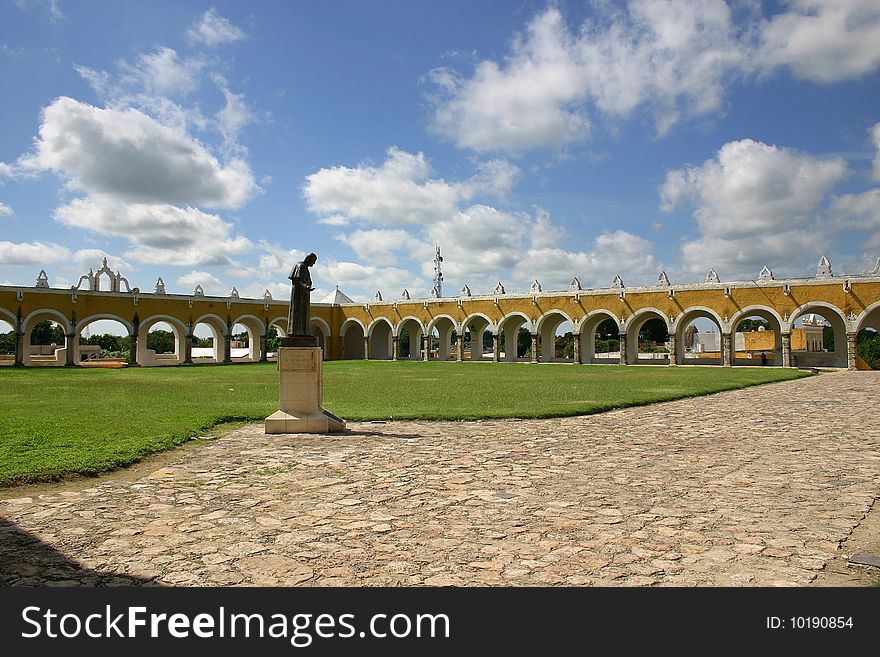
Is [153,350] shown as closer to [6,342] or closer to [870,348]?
[6,342]

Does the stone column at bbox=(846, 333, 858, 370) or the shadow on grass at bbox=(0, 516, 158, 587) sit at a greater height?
the stone column at bbox=(846, 333, 858, 370)

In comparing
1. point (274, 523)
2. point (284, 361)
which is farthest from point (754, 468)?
point (284, 361)

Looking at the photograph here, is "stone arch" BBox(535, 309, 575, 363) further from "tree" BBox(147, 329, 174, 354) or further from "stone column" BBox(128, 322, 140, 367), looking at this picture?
"tree" BBox(147, 329, 174, 354)

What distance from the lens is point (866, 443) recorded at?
739cm

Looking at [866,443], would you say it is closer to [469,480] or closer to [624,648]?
[469,480]

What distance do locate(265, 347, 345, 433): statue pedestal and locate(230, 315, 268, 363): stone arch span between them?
36436 mm

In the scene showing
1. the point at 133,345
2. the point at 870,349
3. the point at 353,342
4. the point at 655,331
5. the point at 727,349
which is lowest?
the point at 870,349

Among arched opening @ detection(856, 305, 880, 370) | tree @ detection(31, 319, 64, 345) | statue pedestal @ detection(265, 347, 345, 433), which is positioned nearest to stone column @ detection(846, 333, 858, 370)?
arched opening @ detection(856, 305, 880, 370)

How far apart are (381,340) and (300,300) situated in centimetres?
4061

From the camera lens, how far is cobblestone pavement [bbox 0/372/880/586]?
3207 mm

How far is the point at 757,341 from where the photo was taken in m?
48.9

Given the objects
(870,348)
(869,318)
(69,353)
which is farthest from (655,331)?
(69,353)

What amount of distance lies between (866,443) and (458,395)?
27.9 ft

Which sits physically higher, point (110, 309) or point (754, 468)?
point (110, 309)
